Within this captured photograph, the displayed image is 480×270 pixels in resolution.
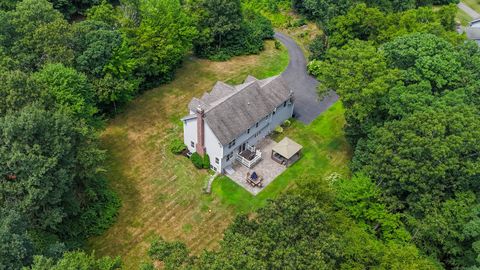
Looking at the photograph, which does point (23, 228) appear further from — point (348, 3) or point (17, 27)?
point (348, 3)

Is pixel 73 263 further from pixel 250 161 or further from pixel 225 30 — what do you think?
pixel 225 30

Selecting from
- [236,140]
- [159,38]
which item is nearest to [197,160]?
[236,140]

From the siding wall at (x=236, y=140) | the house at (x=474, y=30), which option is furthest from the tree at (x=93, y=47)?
the house at (x=474, y=30)

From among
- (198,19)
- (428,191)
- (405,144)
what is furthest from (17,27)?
(428,191)

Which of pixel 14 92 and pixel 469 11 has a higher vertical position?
pixel 14 92

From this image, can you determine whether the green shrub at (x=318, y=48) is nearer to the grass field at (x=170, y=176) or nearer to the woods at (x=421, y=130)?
the grass field at (x=170, y=176)

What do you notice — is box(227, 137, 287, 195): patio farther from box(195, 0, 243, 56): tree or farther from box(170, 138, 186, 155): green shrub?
box(195, 0, 243, 56): tree
